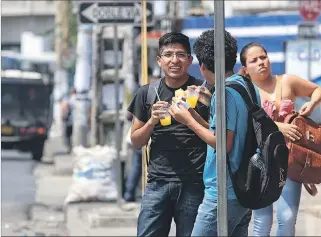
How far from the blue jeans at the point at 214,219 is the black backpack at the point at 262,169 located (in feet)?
0.60

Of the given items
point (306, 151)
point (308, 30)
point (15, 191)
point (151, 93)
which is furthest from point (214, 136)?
point (15, 191)

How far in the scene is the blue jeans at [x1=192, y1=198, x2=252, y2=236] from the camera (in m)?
6.15

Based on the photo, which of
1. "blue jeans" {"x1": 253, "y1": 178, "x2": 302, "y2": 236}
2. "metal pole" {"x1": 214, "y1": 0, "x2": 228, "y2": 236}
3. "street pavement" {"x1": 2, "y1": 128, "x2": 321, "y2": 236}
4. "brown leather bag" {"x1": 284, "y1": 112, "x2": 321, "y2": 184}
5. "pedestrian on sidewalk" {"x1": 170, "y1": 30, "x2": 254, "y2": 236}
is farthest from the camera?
"street pavement" {"x1": 2, "y1": 128, "x2": 321, "y2": 236}

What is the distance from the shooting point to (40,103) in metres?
28.9

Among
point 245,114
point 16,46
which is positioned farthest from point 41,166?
point 16,46

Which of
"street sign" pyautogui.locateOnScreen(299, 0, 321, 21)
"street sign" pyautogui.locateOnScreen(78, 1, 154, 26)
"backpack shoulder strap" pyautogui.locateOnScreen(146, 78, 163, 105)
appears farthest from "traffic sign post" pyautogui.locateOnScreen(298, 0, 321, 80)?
"backpack shoulder strap" pyautogui.locateOnScreen(146, 78, 163, 105)

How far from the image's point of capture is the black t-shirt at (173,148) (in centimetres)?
688

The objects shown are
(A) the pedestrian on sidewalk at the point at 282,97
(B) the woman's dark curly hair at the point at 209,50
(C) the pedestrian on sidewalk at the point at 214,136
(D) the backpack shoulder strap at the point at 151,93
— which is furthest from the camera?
(A) the pedestrian on sidewalk at the point at 282,97

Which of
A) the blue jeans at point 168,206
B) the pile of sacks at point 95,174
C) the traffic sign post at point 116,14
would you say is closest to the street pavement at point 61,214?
the pile of sacks at point 95,174

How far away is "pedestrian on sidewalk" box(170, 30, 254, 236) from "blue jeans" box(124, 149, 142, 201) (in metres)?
7.46

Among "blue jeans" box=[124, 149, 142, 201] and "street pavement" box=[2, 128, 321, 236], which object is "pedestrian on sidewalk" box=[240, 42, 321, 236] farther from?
"blue jeans" box=[124, 149, 142, 201]

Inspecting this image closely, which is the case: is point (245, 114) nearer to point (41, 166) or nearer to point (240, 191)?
point (240, 191)

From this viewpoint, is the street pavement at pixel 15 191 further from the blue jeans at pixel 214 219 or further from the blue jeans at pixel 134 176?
the blue jeans at pixel 214 219

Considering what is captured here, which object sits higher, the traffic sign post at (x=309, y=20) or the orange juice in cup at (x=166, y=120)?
the traffic sign post at (x=309, y=20)
